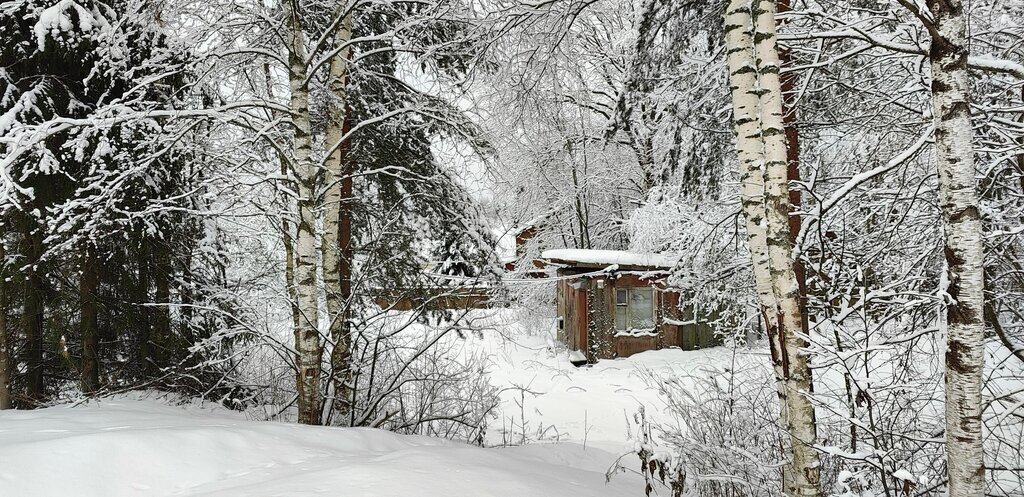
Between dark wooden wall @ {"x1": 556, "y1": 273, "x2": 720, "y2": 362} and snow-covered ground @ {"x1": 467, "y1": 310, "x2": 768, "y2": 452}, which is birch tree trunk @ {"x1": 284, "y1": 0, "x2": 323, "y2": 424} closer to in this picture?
snow-covered ground @ {"x1": 467, "y1": 310, "x2": 768, "y2": 452}

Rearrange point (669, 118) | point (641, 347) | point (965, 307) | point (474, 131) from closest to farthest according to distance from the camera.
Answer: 1. point (965, 307)
2. point (474, 131)
3. point (669, 118)
4. point (641, 347)

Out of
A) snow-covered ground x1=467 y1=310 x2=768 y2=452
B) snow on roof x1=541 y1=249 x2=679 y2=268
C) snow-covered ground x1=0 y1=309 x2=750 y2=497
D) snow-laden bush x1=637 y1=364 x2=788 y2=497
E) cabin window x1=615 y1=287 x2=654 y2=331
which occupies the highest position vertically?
snow on roof x1=541 y1=249 x2=679 y2=268

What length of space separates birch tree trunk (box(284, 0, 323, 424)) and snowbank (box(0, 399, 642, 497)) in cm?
110

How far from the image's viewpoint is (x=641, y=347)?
43.7 feet

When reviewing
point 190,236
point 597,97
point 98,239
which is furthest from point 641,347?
point 98,239

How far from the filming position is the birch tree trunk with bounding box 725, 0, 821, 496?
11.0 ft

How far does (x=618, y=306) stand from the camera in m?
13.3

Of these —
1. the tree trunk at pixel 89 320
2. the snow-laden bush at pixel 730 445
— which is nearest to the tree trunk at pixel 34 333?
the tree trunk at pixel 89 320

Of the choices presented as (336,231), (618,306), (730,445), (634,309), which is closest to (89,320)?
(336,231)

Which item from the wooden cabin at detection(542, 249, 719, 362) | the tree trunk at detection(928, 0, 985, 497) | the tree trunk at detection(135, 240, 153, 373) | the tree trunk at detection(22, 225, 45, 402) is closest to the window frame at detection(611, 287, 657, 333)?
the wooden cabin at detection(542, 249, 719, 362)

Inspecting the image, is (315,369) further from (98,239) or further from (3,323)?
(3,323)

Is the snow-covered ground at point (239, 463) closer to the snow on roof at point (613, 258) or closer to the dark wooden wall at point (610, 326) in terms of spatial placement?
the snow on roof at point (613, 258)

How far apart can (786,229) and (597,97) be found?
44.1 ft

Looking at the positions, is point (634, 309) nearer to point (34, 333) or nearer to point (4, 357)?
point (34, 333)
